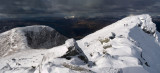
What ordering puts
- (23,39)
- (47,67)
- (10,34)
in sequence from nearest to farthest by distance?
(47,67) → (23,39) → (10,34)

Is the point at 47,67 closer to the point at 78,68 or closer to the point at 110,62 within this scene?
the point at 78,68

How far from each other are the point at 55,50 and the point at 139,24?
39.5 m

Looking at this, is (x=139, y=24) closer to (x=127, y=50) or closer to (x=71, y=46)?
(x=127, y=50)

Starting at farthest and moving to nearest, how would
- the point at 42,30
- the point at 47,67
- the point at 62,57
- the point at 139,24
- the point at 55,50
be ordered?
the point at 42,30 < the point at 139,24 < the point at 55,50 < the point at 62,57 < the point at 47,67

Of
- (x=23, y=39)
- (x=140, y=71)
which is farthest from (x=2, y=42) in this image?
(x=140, y=71)

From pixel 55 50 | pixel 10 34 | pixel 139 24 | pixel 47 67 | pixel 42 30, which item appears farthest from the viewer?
pixel 42 30

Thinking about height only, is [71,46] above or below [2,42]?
above

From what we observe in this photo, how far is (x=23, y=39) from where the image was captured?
93.9 meters

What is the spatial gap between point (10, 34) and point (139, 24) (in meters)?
71.0

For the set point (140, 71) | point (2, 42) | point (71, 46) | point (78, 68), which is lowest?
point (2, 42)

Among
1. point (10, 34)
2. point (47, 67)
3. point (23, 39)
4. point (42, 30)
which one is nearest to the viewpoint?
point (47, 67)

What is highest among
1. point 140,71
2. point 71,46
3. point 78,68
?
point 71,46

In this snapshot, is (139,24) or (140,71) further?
(139,24)

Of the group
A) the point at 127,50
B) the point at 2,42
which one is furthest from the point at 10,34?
the point at 127,50
